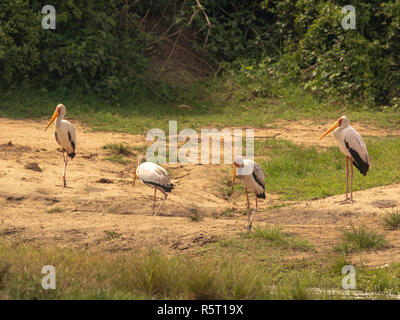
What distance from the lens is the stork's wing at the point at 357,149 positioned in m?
8.32

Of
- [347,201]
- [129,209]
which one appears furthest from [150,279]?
[347,201]

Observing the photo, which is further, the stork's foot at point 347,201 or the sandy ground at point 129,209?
the stork's foot at point 347,201

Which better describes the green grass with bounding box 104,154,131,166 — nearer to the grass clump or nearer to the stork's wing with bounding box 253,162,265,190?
the stork's wing with bounding box 253,162,265,190

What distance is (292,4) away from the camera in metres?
15.3

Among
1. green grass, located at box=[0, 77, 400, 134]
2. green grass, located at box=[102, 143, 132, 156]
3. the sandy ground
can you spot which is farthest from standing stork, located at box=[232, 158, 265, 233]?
green grass, located at box=[0, 77, 400, 134]

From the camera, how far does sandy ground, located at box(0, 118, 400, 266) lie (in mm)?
6230

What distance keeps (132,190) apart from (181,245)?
7.62ft

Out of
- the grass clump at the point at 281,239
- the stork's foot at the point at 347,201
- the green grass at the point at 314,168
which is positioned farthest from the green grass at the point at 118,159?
the grass clump at the point at 281,239

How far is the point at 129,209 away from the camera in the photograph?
757 cm

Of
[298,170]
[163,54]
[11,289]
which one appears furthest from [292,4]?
[11,289]

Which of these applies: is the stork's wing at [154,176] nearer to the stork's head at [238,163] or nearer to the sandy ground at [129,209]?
the sandy ground at [129,209]

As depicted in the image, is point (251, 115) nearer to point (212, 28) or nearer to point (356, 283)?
point (212, 28)

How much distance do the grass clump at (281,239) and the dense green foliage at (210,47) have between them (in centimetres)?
762

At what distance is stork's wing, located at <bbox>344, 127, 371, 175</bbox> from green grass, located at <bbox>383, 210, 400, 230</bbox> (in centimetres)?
155
